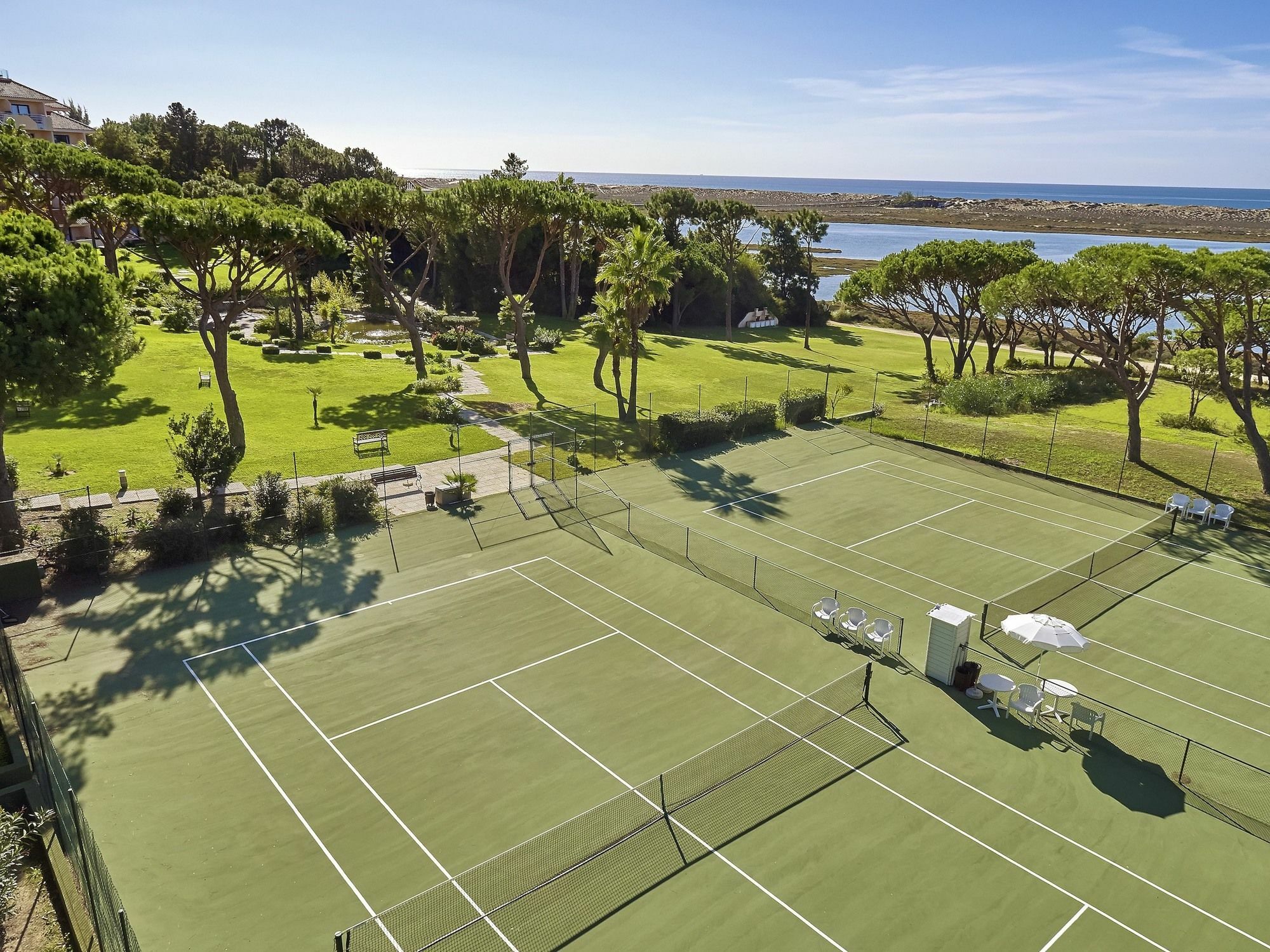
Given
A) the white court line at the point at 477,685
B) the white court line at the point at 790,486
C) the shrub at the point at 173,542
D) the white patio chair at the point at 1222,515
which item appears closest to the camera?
the white court line at the point at 477,685

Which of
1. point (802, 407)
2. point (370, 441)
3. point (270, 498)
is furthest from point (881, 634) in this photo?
point (370, 441)

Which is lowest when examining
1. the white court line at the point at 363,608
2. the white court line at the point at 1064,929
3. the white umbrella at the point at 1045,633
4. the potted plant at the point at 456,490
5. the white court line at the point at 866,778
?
the white court line at the point at 1064,929

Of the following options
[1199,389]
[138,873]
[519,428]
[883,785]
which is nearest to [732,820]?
[883,785]

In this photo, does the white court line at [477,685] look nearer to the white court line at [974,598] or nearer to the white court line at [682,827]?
the white court line at [682,827]

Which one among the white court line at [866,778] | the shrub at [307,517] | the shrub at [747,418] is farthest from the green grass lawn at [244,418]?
the white court line at [866,778]

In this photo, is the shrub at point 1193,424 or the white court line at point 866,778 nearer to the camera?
the white court line at point 866,778

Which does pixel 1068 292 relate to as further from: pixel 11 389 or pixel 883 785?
pixel 11 389
